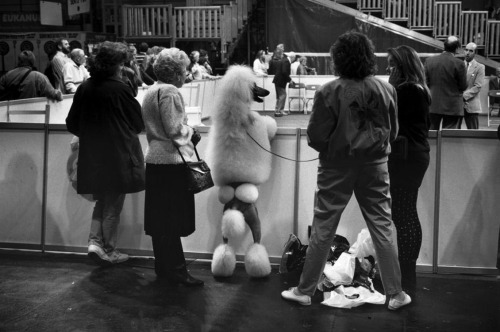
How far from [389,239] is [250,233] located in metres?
1.58

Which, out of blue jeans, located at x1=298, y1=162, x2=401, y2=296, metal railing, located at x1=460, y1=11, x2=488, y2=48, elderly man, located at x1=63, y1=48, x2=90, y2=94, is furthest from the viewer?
metal railing, located at x1=460, y1=11, x2=488, y2=48

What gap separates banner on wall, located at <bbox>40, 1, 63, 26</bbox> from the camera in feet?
73.4

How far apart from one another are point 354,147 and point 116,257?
2.42 m

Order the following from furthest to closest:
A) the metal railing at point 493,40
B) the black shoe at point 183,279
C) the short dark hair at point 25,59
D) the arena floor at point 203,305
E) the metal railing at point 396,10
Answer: the metal railing at point 396,10
the metal railing at point 493,40
the short dark hair at point 25,59
the black shoe at point 183,279
the arena floor at point 203,305

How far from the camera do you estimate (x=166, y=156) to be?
199 inches

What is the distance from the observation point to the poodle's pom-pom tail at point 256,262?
5.38 m

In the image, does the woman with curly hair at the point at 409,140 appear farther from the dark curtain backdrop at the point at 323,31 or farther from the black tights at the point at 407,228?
the dark curtain backdrop at the point at 323,31

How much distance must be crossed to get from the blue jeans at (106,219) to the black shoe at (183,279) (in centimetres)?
67

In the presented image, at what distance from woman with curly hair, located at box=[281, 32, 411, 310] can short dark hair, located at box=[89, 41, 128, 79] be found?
1.74 metres

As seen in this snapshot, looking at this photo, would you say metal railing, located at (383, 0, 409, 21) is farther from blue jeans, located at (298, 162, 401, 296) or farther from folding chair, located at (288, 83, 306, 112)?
blue jeans, located at (298, 162, 401, 296)

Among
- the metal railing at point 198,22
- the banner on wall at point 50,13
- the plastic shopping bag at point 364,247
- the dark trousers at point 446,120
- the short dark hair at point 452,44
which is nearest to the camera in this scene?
the plastic shopping bag at point 364,247

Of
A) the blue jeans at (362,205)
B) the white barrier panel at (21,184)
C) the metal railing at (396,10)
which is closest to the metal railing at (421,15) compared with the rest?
the metal railing at (396,10)

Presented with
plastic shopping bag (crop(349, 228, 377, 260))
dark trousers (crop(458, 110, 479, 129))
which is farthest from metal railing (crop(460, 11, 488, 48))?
plastic shopping bag (crop(349, 228, 377, 260))

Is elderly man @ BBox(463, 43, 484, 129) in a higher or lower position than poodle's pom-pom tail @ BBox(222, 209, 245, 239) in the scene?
higher
